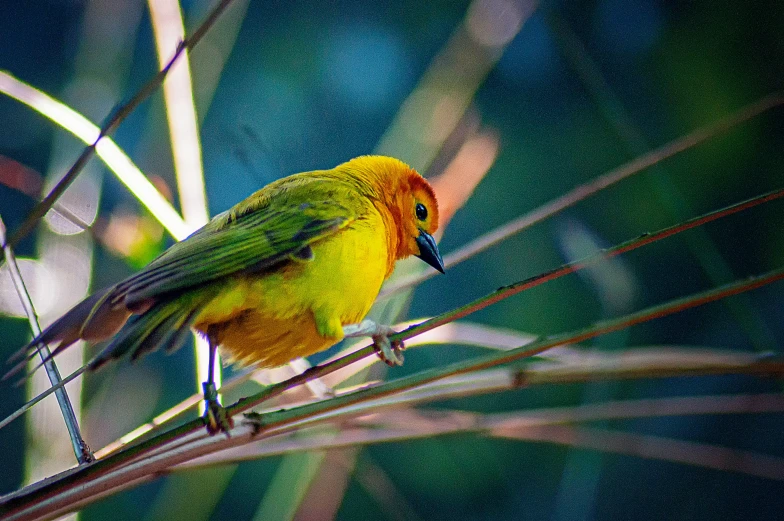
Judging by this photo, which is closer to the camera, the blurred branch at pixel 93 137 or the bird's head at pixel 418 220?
the blurred branch at pixel 93 137

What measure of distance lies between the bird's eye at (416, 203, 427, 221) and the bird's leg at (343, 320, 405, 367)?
0.67 metres

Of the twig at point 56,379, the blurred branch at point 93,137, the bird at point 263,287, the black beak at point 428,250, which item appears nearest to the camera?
the twig at point 56,379

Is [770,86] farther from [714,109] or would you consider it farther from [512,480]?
[512,480]

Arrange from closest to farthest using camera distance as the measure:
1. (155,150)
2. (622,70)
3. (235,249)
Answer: (235,249)
(155,150)
(622,70)

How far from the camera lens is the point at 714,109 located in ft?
12.2

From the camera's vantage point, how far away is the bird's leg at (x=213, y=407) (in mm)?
1533

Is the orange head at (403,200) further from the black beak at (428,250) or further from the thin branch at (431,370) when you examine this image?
the thin branch at (431,370)

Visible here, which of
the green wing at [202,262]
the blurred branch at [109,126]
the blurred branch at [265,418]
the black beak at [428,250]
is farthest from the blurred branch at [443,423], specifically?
the blurred branch at [109,126]

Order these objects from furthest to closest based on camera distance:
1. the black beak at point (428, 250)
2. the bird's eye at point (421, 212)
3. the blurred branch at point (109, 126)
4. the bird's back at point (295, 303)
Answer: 1. the bird's eye at point (421, 212)
2. the black beak at point (428, 250)
3. the bird's back at point (295, 303)
4. the blurred branch at point (109, 126)

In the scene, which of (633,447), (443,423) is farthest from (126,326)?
(633,447)

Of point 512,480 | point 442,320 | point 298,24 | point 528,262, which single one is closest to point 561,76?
point 528,262

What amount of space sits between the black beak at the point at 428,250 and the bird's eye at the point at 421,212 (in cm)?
8

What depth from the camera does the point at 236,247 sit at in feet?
6.41

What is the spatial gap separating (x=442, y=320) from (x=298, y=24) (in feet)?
9.95
